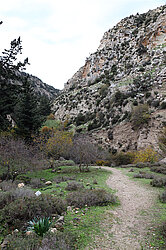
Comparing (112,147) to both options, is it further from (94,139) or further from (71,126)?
(71,126)

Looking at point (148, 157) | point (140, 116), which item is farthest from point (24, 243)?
point (140, 116)

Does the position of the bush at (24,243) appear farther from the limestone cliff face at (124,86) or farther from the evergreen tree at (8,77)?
the limestone cliff face at (124,86)

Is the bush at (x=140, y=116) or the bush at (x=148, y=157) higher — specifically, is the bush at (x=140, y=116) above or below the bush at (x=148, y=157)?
above

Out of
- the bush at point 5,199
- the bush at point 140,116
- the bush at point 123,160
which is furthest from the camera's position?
the bush at point 140,116

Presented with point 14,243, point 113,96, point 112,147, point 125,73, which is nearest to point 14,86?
point 14,243

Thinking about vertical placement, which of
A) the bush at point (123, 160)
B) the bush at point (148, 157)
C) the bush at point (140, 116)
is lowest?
the bush at point (123, 160)

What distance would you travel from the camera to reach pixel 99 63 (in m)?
46.0

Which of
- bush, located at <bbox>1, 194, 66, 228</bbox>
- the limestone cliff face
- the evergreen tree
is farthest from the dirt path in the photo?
the limestone cliff face

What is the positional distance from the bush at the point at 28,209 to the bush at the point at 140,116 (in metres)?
22.0

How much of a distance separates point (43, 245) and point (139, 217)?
124 inches

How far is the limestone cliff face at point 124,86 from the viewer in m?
25.1

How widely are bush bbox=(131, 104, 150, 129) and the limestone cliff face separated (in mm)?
653

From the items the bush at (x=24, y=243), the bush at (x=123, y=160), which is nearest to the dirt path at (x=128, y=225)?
the bush at (x=24, y=243)

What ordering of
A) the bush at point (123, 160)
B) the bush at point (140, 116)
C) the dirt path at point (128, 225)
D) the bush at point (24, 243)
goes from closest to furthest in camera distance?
the bush at point (24, 243)
the dirt path at point (128, 225)
the bush at point (123, 160)
the bush at point (140, 116)
